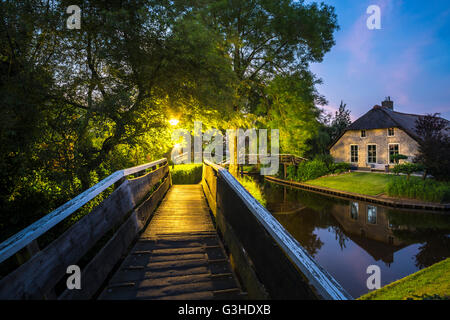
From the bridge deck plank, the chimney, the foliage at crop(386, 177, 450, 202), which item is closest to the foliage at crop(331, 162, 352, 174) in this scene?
the foliage at crop(386, 177, 450, 202)

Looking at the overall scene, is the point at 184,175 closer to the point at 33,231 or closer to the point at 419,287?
the point at 419,287

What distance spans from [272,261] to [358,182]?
19.7 metres

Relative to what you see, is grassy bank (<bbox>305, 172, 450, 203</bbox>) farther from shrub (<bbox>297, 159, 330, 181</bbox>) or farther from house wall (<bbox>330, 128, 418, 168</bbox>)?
house wall (<bbox>330, 128, 418, 168</bbox>)

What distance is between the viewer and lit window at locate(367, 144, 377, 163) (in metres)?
23.5

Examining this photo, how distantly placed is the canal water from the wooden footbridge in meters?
5.03

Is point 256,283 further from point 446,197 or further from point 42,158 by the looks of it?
point 446,197

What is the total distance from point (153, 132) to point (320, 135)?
26.5m

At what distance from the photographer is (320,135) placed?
2886cm

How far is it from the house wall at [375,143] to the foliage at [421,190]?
24.1 feet

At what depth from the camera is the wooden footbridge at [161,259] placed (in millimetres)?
1460

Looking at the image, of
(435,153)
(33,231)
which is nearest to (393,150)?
(435,153)
